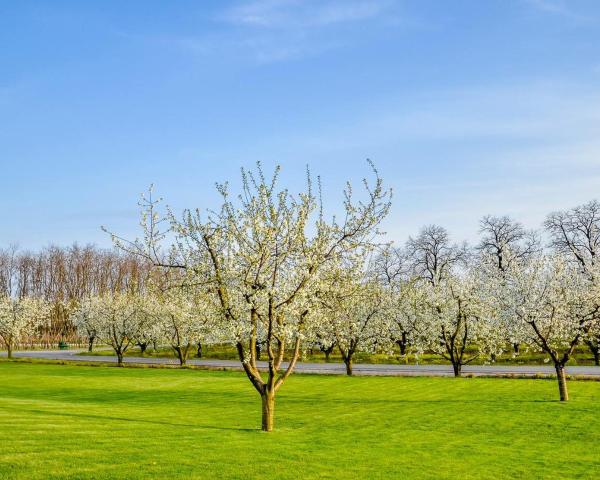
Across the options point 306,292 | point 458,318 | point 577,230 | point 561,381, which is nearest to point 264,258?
point 306,292

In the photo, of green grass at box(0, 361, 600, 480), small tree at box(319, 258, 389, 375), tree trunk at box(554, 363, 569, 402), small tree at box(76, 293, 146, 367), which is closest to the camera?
green grass at box(0, 361, 600, 480)

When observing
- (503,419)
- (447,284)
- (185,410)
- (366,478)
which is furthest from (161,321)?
(366,478)

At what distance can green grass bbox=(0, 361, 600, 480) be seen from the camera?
14.1 meters

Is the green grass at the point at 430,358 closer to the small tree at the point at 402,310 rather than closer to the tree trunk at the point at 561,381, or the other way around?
the small tree at the point at 402,310

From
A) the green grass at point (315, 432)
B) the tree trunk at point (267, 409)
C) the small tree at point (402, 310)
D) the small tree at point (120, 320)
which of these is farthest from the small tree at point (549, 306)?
the small tree at point (120, 320)

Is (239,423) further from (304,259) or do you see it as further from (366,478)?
(366,478)

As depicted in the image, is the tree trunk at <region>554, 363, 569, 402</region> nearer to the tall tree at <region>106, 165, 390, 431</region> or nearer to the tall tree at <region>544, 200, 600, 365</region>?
the tall tree at <region>106, 165, 390, 431</region>

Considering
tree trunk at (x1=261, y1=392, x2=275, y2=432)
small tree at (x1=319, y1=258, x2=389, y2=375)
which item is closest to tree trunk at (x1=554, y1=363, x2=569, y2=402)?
small tree at (x1=319, y1=258, x2=389, y2=375)

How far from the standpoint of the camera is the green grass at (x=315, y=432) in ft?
46.4

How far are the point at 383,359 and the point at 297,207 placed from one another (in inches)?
1549

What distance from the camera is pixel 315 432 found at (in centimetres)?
2077

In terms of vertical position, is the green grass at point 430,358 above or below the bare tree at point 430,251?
below

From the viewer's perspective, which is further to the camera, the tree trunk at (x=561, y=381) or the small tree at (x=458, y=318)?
the small tree at (x=458, y=318)

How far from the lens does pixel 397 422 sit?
23.2m
